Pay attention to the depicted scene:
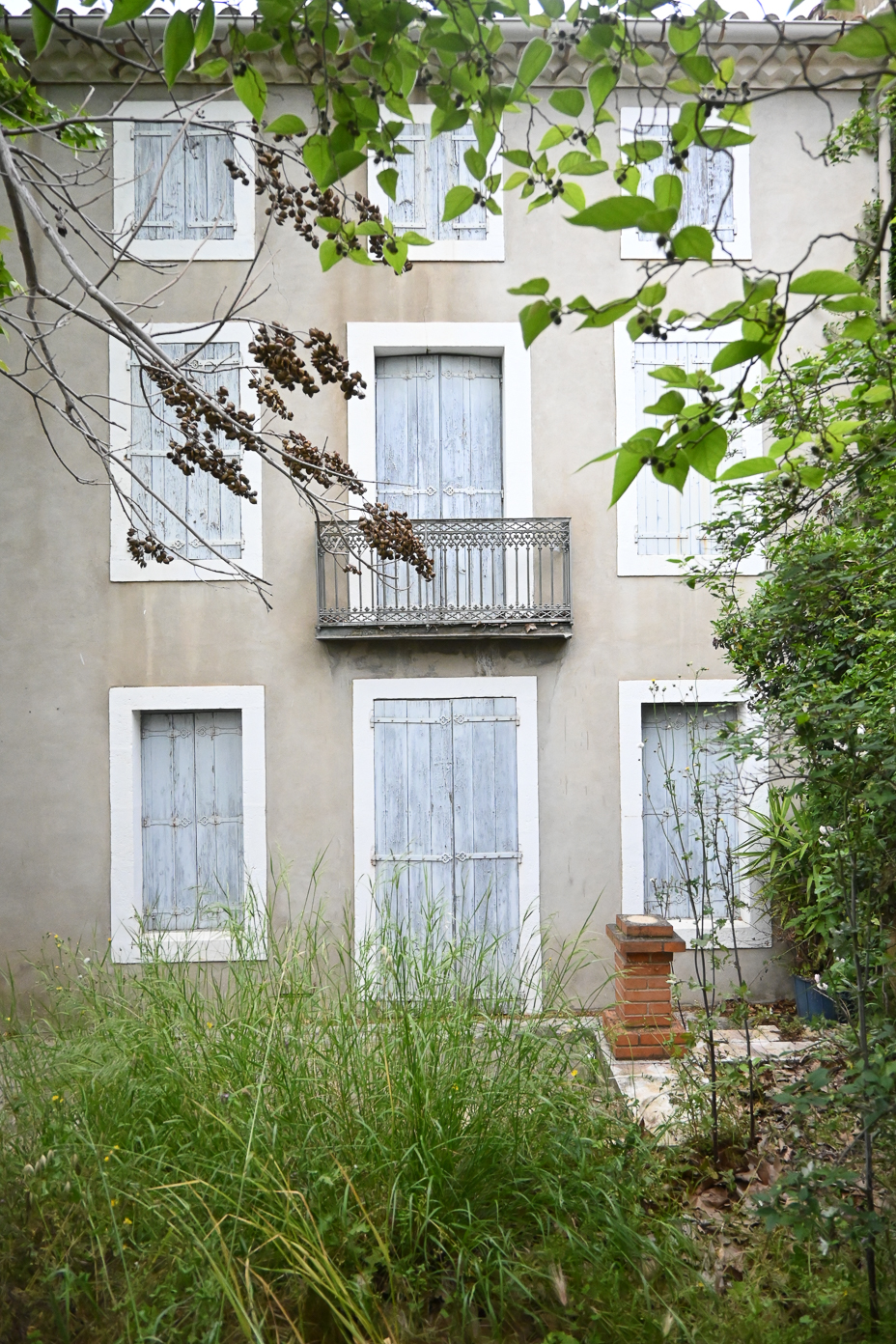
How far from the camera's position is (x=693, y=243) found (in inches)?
45.6

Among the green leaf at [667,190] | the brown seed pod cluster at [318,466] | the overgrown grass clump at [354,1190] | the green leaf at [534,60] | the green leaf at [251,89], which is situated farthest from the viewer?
the brown seed pod cluster at [318,466]

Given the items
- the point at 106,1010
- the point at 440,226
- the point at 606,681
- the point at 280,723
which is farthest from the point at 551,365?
the point at 106,1010

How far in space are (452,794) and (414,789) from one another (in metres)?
0.26

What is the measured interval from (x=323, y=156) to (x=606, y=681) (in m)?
5.13

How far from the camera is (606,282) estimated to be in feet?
21.7

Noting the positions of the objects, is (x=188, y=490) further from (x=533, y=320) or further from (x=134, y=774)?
(x=533, y=320)

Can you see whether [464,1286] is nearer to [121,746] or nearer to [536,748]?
[536,748]

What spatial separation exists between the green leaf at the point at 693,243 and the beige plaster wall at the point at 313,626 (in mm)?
5342

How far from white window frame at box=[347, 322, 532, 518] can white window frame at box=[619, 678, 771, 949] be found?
151 centimetres

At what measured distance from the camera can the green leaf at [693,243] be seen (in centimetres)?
115

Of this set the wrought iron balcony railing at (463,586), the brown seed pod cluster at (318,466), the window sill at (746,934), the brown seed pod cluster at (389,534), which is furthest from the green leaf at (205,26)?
the window sill at (746,934)

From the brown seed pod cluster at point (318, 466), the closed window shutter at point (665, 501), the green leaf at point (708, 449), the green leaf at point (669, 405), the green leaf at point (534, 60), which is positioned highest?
the closed window shutter at point (665, 501)

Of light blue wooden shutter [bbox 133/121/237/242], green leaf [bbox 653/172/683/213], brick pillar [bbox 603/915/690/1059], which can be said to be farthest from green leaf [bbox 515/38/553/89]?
light blue wooden shutter [bbox 133/121/237/242]

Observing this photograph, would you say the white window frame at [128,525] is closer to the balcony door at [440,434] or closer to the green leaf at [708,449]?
the balcony door at [440,434]
